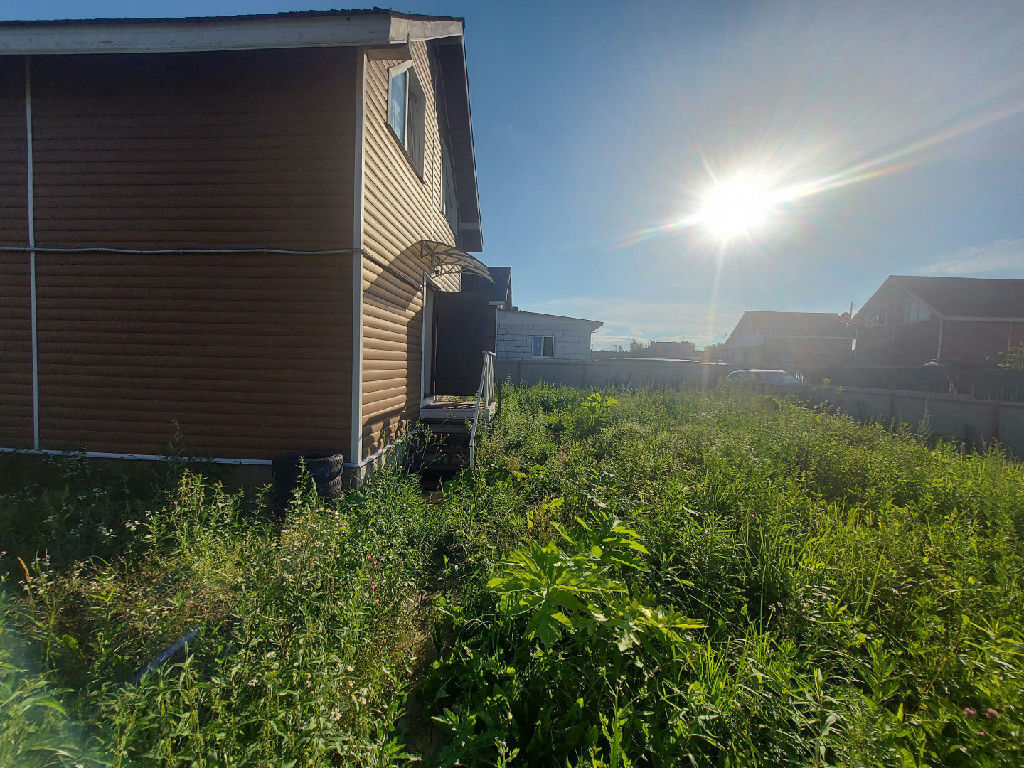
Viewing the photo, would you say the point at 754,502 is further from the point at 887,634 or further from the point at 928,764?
the point at 928,764

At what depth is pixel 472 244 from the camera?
11.5 m

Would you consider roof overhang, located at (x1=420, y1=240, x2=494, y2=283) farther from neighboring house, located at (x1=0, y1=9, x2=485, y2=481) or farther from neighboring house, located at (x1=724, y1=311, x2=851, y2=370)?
neighboring house, located at (x1=724, y1=311, x2=851, y2=370)

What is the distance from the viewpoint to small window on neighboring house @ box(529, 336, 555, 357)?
64.6ft

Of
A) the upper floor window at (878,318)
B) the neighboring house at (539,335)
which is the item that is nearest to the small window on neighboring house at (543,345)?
the neighboring house at (539,335)

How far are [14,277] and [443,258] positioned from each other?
16.5 ft

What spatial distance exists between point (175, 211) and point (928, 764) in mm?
6787

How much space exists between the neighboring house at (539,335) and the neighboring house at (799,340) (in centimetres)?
1466

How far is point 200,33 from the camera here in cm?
390

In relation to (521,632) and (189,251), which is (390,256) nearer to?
(189,251)

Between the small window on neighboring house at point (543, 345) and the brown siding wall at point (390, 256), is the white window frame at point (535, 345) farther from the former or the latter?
the brown siding wall at point (390, 256)

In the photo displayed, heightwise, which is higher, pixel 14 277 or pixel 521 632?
pixel 14 277

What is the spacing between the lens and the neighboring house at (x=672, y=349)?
4094cm

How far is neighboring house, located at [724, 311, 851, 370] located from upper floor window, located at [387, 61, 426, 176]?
27193 millimetres

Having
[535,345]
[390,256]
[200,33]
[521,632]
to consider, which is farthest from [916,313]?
[200,33]
